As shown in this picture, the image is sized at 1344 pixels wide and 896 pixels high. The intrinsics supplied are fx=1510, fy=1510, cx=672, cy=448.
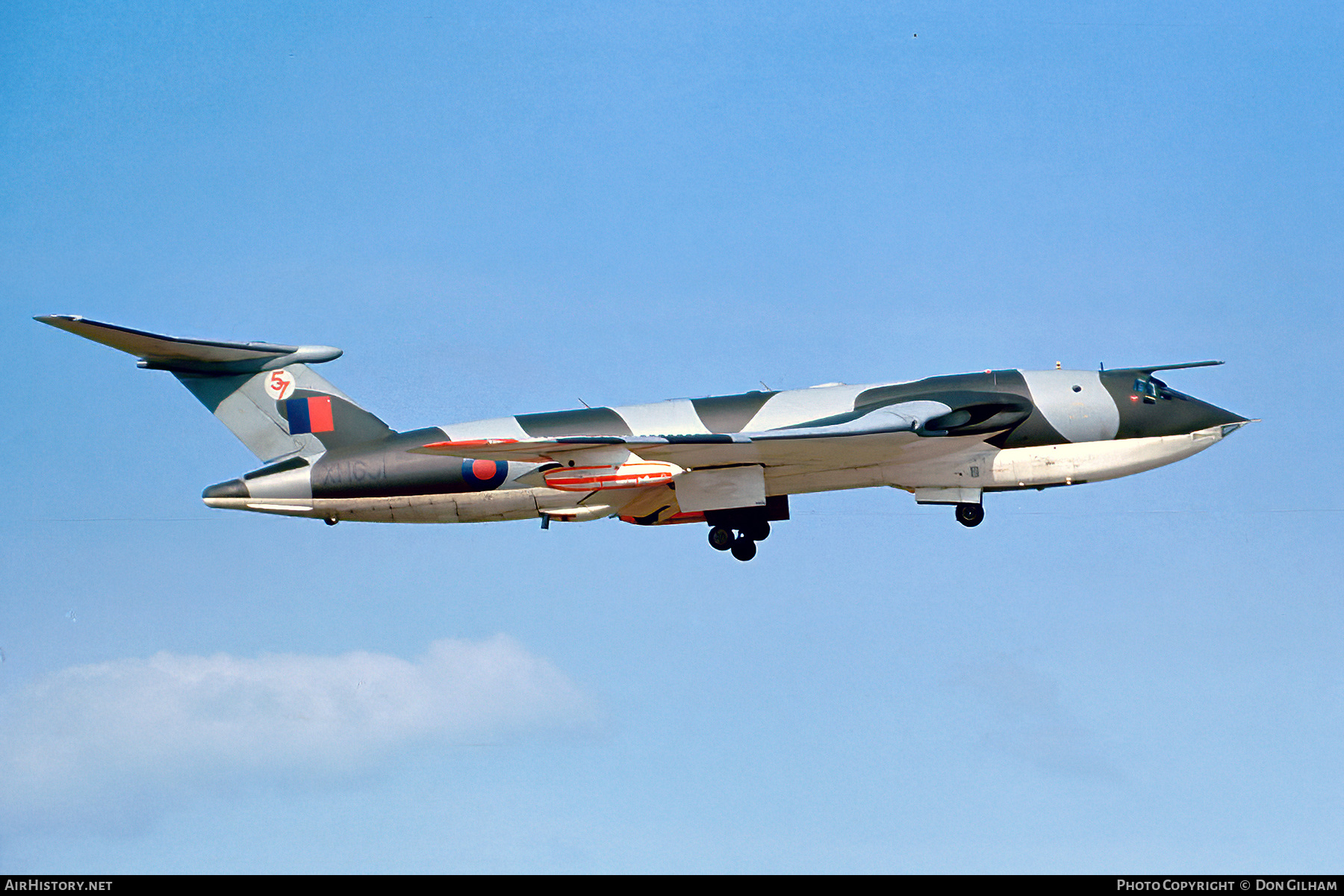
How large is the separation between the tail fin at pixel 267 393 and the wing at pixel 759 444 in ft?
11.7

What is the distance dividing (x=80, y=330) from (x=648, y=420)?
11.8m

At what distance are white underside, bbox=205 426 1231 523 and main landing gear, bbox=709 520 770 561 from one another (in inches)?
35.3

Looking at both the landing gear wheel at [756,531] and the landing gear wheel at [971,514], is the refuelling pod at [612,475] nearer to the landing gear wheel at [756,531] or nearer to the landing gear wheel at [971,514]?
the landing gear wheel at [756,531]

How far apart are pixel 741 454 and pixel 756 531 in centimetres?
309

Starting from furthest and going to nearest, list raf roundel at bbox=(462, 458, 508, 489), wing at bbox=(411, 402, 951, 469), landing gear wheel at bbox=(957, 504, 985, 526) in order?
1. landing gear wheel at bbox=(957, 504, 985, 526)
2. raf roundel at bbox=(462, 458, 508, 489)
3. wing at bbox=(411, 402, 951, 469)

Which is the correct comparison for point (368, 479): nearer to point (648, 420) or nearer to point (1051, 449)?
point (648, 420)

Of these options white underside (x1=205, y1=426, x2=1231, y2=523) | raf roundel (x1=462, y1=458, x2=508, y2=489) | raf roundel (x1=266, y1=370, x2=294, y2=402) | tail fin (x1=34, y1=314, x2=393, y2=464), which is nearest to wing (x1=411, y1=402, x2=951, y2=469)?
white underside (x1=205, y1=426, x2=1231, y2=523)

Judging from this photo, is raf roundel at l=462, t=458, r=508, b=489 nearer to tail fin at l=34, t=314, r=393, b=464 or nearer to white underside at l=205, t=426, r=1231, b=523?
white underside at l=205, t=426, r=1231, b=523

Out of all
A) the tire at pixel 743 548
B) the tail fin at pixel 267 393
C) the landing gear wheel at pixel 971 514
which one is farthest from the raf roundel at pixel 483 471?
the landing gear wheel at pixel 971 514

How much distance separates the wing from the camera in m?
29.0

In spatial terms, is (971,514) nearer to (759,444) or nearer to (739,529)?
(739,529)

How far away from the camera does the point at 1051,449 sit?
31234 millimetres
